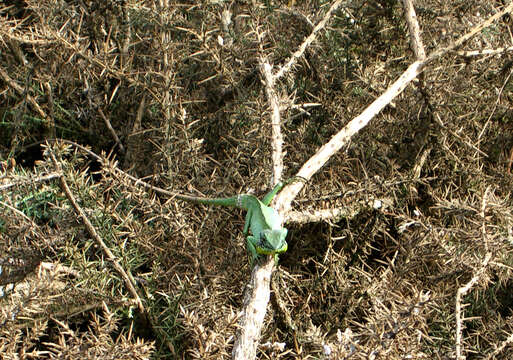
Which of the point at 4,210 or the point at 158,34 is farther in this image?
the point at 158,34

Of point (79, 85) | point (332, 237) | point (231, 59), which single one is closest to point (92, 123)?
point (79, 85)

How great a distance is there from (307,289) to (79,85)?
164 centimetres

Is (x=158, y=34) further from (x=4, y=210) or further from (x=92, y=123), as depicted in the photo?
(x=4, y=210)

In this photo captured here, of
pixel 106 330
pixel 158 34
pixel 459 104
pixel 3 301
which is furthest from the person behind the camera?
pixel 459 104

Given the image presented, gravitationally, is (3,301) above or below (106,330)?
below

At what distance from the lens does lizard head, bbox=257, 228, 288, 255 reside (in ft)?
6.34

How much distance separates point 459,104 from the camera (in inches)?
104

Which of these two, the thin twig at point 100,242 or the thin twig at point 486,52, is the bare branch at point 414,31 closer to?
the thin twig at point 486,52

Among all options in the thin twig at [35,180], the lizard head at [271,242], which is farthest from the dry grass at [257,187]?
the lizard head at [271,242]

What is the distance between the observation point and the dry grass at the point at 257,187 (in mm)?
1921

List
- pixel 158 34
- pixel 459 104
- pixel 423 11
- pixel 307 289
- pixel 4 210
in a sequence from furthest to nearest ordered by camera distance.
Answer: pixel 423 11 < pixel 459 104 < pixel 158 34 < pixel 307 289 < pixel 4 210

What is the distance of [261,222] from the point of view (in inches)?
80.7

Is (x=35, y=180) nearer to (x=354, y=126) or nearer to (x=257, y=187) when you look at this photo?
(x=257, y=187)

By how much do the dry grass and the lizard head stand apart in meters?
0.12
